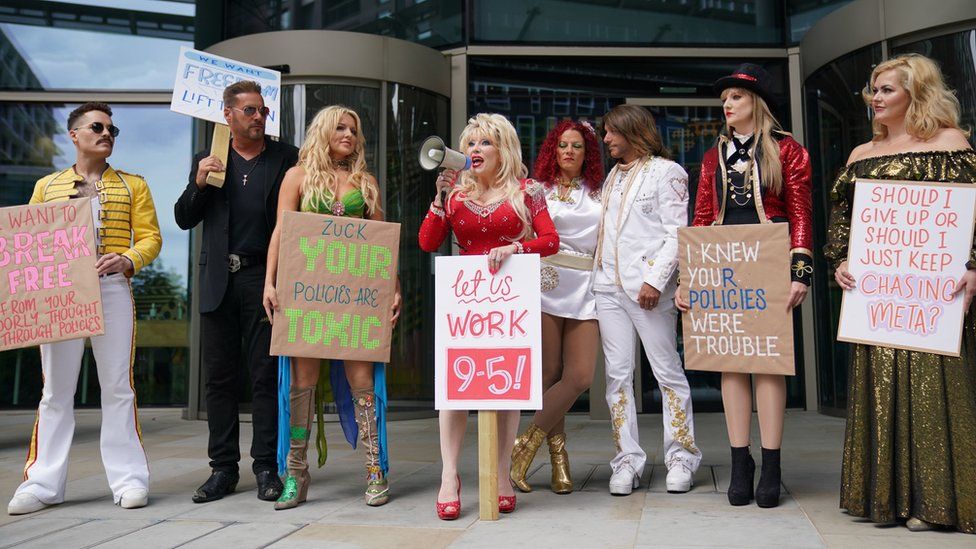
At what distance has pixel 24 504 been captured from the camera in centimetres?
372

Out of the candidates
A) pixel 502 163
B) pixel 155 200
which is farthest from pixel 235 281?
pixel 155 200

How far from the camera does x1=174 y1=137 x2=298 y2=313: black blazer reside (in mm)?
4016

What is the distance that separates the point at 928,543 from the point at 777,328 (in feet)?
3.21

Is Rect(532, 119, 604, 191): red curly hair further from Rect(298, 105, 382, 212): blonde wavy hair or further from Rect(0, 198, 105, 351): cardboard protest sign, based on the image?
Rect(0, 198, 105, 351): cardboard protest sign

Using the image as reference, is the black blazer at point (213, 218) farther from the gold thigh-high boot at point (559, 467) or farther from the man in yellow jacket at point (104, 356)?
the gold thigh-high boot at point (559, 467)

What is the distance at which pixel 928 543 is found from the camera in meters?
2.94

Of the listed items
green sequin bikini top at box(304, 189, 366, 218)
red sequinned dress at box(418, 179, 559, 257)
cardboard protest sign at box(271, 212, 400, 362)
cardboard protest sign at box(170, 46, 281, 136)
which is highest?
cardboard protest sign at box(170, 46, 281, 136)

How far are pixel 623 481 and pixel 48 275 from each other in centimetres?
267

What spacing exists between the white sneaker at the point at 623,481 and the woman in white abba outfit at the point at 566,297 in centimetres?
21

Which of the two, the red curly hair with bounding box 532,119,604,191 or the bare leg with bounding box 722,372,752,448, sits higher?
the red curly hair with bounding box 532,119,604,191

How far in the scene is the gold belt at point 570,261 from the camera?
404 cm

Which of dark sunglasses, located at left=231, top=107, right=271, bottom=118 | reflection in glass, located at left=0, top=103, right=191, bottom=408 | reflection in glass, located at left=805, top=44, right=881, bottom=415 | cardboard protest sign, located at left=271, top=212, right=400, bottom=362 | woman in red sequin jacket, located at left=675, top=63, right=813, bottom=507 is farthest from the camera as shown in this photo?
reflection in glass, located at left=0, top=103, right=191, bottom=408

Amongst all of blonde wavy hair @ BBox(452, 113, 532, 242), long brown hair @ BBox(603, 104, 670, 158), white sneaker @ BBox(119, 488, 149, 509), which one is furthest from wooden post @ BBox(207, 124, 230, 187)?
long brown hair @ BBox(603, 104, 670, 158)

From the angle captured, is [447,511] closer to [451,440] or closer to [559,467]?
[451,440]
